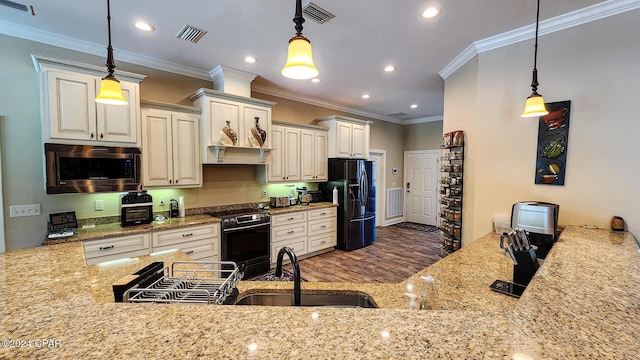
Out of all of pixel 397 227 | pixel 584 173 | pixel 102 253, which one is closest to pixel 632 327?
pixel 584 173

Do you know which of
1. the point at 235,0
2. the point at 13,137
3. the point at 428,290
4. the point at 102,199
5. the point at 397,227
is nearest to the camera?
the point at 428,290

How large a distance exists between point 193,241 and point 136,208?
73cm

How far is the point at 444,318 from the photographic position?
671 millimetres

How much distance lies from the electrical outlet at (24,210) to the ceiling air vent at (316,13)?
10.8ft

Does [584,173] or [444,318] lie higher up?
[584,173]

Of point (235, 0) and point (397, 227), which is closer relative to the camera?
point (235, 0)

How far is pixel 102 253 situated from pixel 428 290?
3.05m

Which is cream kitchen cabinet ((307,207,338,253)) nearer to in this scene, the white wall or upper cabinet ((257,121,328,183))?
upper cabinet ((257,121,328,183))

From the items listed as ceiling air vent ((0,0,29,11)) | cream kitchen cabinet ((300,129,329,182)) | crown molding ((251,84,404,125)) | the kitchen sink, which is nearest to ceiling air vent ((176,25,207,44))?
ceiling air vent ((0,0,29,11))

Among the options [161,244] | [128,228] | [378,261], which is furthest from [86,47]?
[378,261]

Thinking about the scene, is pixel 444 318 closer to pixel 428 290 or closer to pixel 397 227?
pixel 428 290

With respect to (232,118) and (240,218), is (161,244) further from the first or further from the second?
(232,118)

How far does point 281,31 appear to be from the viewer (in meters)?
2.58

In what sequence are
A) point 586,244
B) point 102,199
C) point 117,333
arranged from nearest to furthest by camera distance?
point 117,333 → point 586,244 → point 102,199
